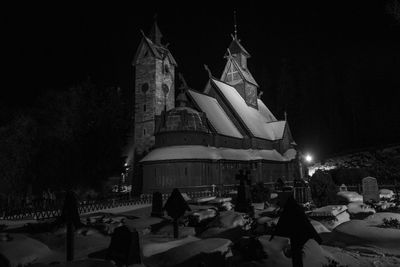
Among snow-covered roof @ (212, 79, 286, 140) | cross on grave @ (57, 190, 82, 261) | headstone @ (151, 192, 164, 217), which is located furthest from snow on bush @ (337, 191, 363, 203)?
cross on grave @ (57, 190, 82, 261)

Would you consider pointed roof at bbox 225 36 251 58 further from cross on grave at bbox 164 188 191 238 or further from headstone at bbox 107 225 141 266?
headstone at bbox 107 225 141 266

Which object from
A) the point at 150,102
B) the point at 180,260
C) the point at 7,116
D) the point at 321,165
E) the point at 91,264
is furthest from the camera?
the point at 321,165

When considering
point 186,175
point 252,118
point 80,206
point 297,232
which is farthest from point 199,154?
point 297,232

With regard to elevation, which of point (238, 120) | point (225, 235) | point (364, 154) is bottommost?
point (225, 235)

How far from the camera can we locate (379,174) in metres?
30.3

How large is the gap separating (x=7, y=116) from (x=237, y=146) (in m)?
24.3

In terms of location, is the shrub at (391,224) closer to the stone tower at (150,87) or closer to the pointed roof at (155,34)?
the stone tower at (150,87)

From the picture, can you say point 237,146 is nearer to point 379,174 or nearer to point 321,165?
point 379,174

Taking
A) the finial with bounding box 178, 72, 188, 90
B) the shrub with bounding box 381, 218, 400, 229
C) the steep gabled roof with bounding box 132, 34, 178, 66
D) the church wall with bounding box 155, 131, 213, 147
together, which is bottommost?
the shrub with bounding box 381, 218, 400, 229

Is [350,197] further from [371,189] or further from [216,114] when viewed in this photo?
[216,114]

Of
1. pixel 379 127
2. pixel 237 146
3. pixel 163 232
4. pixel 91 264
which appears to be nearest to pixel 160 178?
pixel 237 146

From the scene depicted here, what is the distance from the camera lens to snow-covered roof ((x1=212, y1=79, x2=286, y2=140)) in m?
39.3

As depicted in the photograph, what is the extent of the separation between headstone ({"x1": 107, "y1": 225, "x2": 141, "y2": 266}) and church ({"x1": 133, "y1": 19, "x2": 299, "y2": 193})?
60.2 ft

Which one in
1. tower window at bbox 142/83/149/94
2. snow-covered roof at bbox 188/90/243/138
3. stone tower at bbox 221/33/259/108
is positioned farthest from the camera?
stone tower at bbox 221/33/259/108
